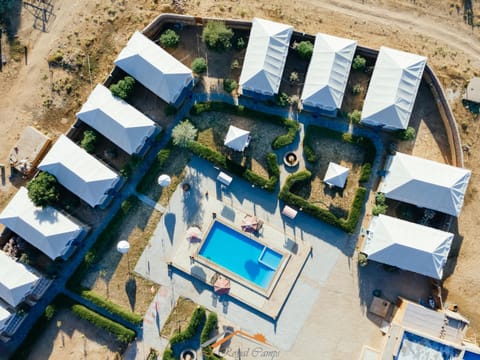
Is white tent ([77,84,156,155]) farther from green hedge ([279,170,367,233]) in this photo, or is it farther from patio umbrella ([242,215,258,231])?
green hedge ([279,170,367,233])

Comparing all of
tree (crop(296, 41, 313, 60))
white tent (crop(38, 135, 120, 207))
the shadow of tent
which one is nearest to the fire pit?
tree (crop(296, 41, 313, 60))

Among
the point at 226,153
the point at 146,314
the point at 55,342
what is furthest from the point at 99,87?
the point at 55,342

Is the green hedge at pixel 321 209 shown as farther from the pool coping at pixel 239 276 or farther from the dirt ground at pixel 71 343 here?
the dirt ground at pixel 71 343

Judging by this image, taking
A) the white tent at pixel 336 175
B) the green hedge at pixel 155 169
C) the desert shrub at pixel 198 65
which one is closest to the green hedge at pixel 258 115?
the desert shrub at pixel 198 65

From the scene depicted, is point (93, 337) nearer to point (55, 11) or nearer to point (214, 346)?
point (214, 346)

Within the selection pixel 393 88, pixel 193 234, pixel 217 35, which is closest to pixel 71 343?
pixel 193 234

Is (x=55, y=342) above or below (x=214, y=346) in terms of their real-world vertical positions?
below

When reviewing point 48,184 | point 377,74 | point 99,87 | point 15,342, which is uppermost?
point 377,74
